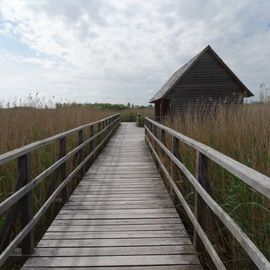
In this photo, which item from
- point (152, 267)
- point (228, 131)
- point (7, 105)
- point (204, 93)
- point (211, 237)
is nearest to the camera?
point (152, 267)

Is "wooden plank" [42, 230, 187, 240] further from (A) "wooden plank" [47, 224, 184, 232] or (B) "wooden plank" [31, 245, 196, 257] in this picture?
(B) "wooden plank" [31, 245, 196, 257]

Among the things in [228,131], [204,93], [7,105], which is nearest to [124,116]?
[204,93]

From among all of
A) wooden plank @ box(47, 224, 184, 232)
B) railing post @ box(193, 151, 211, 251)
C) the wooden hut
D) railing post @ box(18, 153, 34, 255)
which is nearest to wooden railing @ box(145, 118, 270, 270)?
railing post @ box(193, 151, 211, 251)

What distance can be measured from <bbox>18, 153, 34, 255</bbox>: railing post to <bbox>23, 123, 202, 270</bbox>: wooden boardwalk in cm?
11

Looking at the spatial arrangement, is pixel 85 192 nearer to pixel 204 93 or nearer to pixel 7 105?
pixel 7 105

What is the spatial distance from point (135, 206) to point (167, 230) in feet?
3.51

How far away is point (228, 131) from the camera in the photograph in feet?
16.5

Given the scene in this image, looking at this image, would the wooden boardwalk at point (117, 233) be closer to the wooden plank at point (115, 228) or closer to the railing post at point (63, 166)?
the wooden plank at point (115, 228)

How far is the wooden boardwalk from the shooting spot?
10.1ft

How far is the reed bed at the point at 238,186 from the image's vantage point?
266cm

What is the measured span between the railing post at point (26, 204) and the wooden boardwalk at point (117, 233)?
106 mm

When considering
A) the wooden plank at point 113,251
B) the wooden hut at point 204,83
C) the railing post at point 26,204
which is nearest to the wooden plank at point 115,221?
the wooden plank at point 113,251

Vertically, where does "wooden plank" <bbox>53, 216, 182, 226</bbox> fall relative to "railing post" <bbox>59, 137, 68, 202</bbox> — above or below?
below

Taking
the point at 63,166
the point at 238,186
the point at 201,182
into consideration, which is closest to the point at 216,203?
the point at 201,182
